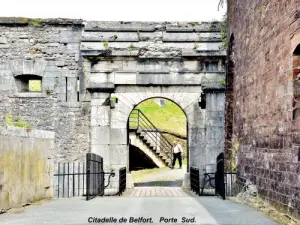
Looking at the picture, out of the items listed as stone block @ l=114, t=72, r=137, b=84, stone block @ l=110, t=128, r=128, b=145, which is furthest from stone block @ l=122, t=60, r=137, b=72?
stone block @ l=110, t=128, r=128, b=145

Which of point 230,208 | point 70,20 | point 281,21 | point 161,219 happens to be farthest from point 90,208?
point 70,20

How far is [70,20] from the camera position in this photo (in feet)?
49.9

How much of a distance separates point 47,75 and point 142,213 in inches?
306

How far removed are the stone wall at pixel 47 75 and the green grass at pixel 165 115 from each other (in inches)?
825

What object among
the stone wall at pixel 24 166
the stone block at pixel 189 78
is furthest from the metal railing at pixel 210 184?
the stone wall at pixel 24 166

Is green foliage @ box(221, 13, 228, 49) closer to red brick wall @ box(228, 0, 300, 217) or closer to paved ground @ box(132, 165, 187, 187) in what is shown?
red brick wall @ box(228, 0, 300, 217)

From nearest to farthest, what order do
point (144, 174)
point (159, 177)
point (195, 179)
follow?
1. point (195, 179)
2. point (159, 177)
3. point (144, 174)

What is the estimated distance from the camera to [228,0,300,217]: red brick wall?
809 centimetres

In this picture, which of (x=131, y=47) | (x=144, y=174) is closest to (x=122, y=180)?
(x=131, y=47)

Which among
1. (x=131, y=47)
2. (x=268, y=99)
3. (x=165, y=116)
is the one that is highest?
(x=131, y=47)

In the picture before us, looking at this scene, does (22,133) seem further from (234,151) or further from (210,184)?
(234,151)

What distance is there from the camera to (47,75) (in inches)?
594

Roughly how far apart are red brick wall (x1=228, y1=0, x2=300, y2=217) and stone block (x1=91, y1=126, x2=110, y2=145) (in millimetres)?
4037

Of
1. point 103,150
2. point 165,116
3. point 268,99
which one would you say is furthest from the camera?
point 165,116
